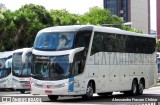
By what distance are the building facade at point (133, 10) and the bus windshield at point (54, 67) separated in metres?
143

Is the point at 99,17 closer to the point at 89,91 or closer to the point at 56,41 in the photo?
the point at 89,91

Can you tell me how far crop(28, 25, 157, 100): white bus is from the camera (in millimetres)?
23562

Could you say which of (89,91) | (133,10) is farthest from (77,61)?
(133,10)

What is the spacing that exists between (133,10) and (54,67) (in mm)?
146596

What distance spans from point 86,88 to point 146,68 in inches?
333

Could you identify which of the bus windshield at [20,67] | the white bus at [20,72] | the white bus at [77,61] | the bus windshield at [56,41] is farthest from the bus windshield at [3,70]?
the bus windshield at [56,41]

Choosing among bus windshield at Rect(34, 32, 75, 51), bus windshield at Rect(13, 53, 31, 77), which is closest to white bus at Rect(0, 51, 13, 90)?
bus windshield at Rect(13, 53, 31, 77)

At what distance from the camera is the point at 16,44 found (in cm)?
5116

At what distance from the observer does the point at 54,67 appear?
23.7 m

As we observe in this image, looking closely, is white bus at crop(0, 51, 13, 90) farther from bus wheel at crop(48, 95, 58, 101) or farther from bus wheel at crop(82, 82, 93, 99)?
bus wheel at crop(82, 82, 93, 99)

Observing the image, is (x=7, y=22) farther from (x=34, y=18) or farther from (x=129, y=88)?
(x=129, y=88)

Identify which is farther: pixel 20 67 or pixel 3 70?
pixel 3 70

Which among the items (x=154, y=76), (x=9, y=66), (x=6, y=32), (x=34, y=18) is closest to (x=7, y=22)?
(x=6, y=32)

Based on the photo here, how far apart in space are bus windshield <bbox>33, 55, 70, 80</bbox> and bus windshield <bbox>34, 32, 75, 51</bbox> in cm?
50
